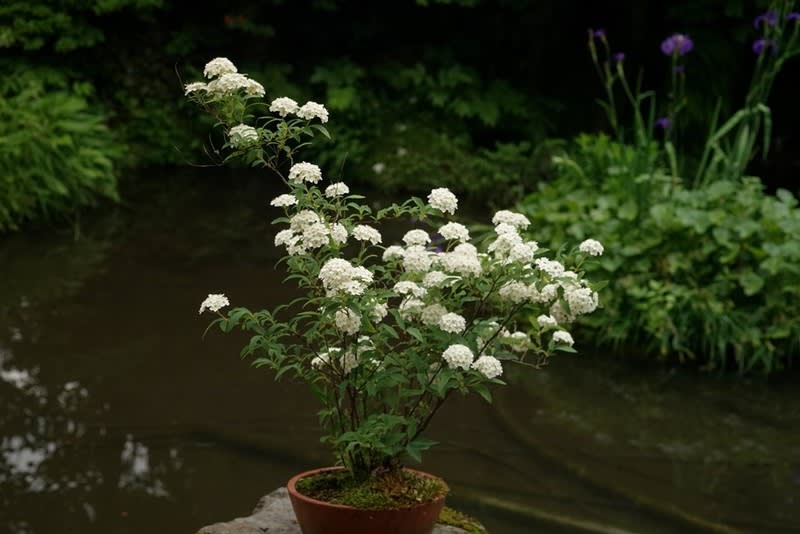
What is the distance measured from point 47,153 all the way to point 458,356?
18.2ft

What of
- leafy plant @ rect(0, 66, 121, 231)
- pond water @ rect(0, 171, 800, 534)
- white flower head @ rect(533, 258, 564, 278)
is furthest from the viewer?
leafy plant @ rect(0, 66, 121, 231)

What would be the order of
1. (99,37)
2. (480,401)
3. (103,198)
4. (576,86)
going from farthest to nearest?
(576,86), (99,37), (103,198), (480,401)

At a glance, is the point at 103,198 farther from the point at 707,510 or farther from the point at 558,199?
the point at 707,510

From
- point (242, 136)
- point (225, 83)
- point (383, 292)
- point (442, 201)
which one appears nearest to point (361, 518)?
point (383, 292)

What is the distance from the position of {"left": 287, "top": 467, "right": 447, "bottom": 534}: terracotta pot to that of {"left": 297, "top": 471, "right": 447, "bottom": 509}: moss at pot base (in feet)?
0.07

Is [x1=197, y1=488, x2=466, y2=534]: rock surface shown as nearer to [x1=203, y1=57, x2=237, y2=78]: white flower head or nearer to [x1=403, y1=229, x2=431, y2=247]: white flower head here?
[x1=403, y1=229, x2=431, y2=247]: white flower head

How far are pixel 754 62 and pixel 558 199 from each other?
3.85 metres

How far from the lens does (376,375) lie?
2.40m

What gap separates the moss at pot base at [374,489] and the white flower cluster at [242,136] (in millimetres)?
880

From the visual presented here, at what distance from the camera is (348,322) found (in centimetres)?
230

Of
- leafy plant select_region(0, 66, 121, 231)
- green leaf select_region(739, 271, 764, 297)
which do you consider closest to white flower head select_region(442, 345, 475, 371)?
green leaf select_region(739, 271, 764, 297)

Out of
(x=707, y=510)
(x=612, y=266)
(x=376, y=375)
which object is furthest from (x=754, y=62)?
(x=376, y=375)

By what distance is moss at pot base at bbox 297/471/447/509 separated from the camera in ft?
7.95

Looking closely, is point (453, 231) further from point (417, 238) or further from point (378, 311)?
point (378, 311)
